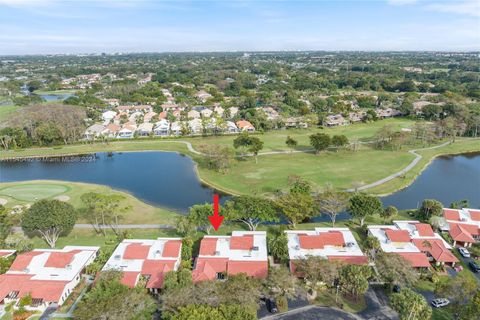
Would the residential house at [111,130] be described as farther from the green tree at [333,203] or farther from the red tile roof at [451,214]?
the red tile roof at [451,214]

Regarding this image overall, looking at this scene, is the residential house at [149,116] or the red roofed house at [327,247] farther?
the residential house at [149,116]

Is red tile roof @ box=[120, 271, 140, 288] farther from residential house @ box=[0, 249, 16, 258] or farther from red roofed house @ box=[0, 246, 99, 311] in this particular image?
residential house @ box=[0, 249, 16, 258]

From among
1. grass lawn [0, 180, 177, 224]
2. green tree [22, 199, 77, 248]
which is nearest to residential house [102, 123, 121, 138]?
grass lawn [0, 180, 177, 224]

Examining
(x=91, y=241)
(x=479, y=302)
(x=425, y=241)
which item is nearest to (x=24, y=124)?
(x=91, y=241)

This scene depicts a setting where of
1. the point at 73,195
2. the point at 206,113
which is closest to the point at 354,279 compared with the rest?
the point at 73,195

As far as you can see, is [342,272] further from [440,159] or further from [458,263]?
[440,159]

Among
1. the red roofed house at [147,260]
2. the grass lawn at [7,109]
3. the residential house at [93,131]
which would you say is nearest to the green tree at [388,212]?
the red roofed house at [147,260]
